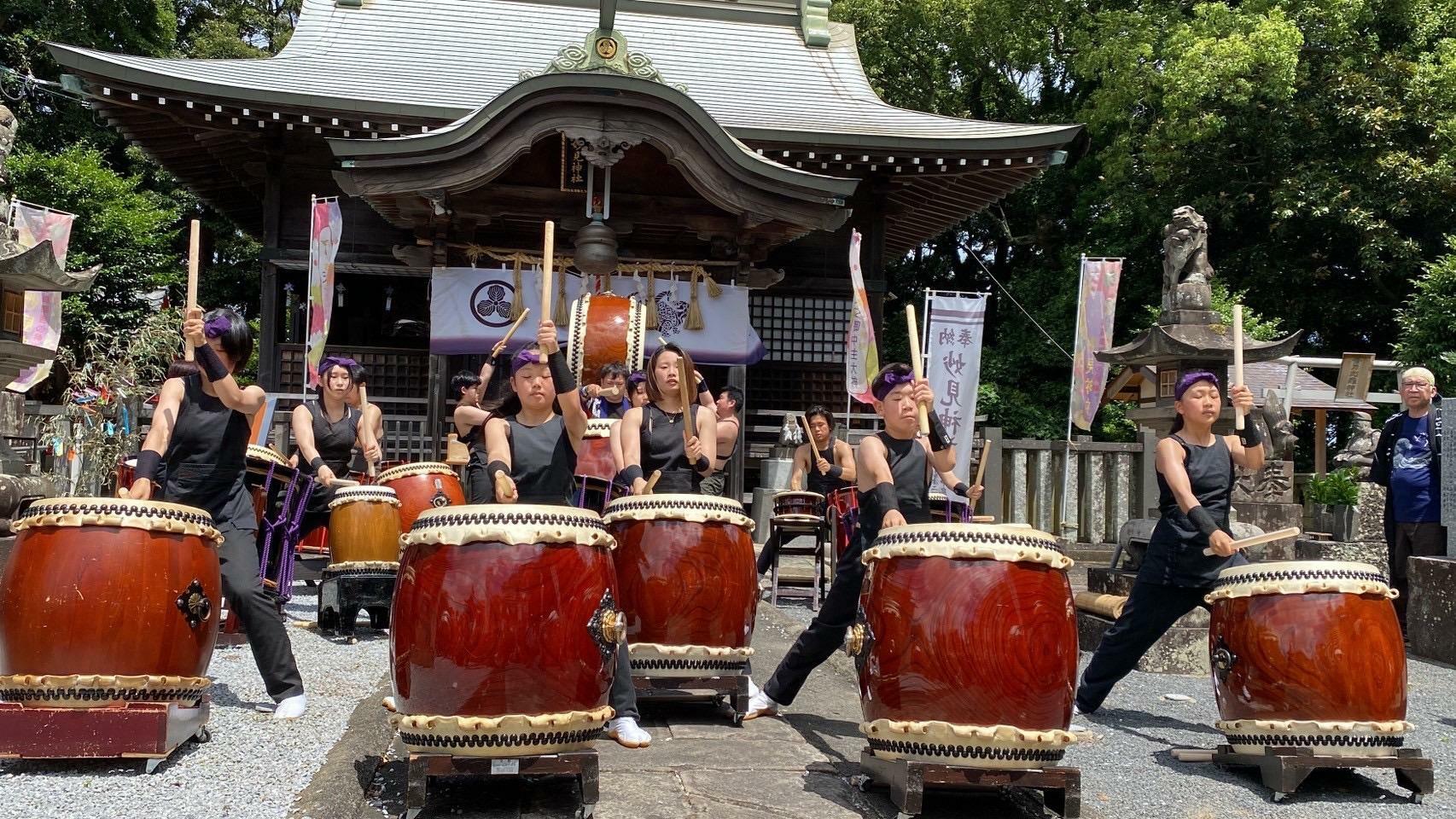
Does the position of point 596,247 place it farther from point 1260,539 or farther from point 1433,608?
point 1260,539

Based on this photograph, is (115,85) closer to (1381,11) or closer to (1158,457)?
(1158,457)

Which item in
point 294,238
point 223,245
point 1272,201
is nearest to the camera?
point 294,238

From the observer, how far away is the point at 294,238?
12070 millimetres

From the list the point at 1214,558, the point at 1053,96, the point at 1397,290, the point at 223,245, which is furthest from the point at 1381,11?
the point at 223,245

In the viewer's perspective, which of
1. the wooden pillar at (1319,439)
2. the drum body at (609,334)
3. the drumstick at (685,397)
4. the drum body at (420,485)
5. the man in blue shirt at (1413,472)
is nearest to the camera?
the drumstick at (685,397)

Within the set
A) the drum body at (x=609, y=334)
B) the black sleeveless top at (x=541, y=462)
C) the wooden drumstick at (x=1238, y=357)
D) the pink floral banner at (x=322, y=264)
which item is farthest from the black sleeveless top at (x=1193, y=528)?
the pink floral banner at (x=322, y=264)

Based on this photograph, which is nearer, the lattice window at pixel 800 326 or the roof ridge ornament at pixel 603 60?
the roof ridge ornament at pixel 603 60

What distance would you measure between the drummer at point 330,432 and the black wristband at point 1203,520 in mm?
4308

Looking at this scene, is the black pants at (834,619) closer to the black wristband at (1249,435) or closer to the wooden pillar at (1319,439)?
the black wristband at (1249,435)

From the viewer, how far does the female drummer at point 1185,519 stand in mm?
4473

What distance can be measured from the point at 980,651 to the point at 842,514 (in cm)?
364

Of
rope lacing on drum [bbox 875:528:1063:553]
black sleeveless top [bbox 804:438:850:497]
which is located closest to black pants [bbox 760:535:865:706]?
rope lacing on drum [bbox 875:528:1063:553]

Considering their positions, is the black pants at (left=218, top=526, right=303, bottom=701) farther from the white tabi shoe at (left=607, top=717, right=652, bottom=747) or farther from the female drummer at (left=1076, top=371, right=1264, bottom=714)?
the female drummer at (left=1076, top=371, right=1264, bottom=714)

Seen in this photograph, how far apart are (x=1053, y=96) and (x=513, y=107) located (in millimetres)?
16681
